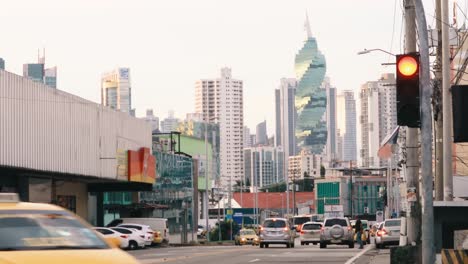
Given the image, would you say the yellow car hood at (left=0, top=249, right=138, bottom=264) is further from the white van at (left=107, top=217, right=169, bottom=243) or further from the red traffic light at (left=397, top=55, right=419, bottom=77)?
the white van at (left=107, top=217, right=169, bottom=243)

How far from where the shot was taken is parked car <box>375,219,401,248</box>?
49.7m

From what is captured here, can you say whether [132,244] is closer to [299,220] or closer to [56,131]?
[56,131]

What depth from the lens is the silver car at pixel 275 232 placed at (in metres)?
51.7

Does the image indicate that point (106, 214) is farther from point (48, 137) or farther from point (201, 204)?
point (201, 204)

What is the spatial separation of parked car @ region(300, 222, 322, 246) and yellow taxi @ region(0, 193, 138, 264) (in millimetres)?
47842

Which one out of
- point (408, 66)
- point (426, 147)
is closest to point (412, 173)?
point (426, 147)

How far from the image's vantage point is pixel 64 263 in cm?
1063

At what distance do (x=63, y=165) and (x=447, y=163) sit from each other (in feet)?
74.9

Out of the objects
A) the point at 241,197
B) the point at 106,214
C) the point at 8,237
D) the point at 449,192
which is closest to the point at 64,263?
the point at 8,237

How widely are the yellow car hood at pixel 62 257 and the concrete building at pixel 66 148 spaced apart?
35110mm

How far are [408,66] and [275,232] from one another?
1388 inches

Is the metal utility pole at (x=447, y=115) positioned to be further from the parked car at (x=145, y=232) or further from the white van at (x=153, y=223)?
the white van at (x=153, y=223)

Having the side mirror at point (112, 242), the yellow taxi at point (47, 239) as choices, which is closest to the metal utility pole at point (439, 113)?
the side mirror at point (112, 242)

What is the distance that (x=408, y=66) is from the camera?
17.0 meters
